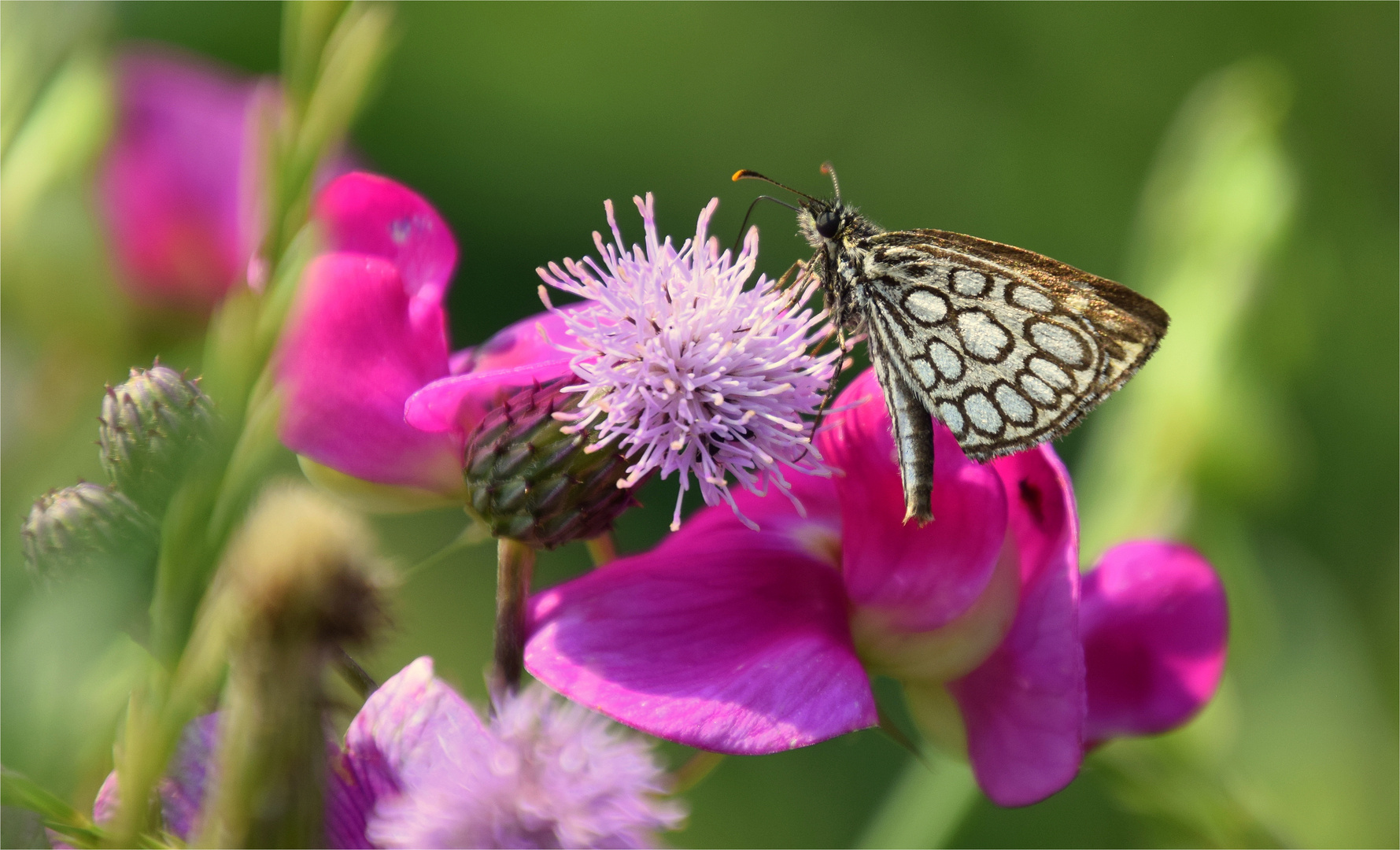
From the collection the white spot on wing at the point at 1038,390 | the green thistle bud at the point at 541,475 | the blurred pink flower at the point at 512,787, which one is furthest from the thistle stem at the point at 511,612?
the white spot on wing at the point at 1038,390

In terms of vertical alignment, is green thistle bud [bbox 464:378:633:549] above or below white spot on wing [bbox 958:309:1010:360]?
above

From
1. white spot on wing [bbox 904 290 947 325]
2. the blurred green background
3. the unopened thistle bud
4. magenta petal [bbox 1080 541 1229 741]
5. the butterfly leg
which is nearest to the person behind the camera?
the unopened thistle bud

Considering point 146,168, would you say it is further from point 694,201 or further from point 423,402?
point 694,201

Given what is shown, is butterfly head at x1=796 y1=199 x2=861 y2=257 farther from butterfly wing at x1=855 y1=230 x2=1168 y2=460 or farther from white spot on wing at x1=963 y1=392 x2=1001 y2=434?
white spot on wing at x1=963 y1=392 x2=1001 y2=434

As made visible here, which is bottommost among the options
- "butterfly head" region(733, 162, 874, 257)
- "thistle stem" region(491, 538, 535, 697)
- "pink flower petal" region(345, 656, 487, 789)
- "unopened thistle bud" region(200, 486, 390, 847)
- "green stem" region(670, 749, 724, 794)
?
"green stem" region(670, 749, 724, 794)

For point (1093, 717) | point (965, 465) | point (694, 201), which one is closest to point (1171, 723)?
point (1093, 717)

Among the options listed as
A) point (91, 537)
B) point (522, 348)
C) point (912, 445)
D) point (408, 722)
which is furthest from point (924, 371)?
point (91, 537)

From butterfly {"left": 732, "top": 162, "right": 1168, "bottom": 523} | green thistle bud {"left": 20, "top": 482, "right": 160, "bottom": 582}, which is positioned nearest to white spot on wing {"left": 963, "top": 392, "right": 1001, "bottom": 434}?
butterfly {"left": 732, "top": 162, "right": 1168, "bottom": 523}

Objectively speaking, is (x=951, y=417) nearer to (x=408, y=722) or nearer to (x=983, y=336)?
(x=983, y=336)
